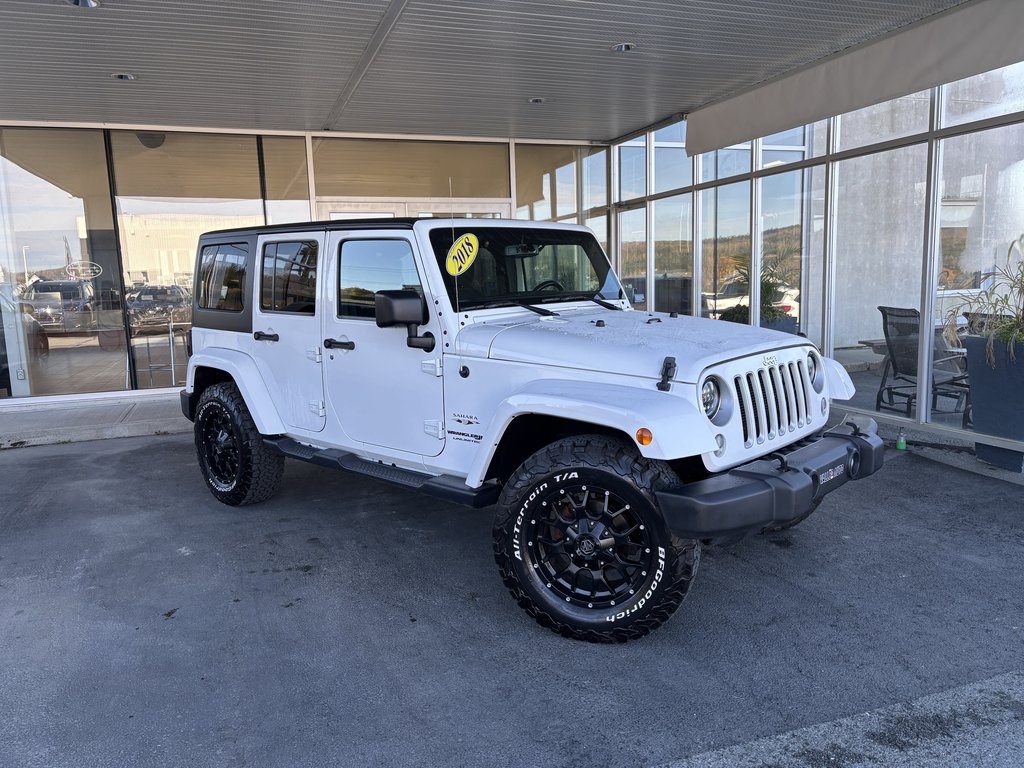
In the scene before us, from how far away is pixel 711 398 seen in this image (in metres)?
3.41

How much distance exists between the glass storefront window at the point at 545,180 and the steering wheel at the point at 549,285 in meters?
7.20

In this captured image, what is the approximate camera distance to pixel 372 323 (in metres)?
4.36

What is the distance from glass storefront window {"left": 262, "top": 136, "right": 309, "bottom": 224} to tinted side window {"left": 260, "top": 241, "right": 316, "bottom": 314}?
5.65m

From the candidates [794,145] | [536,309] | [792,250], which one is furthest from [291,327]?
[794,145]

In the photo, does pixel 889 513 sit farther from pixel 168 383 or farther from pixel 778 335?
pixel 168 383

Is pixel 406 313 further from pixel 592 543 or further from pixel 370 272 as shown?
pixel 592 543

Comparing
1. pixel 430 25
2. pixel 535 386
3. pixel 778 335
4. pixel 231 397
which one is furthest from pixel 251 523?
pixel 430 25

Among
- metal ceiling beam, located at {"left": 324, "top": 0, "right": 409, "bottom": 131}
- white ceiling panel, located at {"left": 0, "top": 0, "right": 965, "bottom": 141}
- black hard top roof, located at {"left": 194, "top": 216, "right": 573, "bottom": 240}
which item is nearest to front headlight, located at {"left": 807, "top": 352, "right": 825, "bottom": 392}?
black hard top roof, located at {"left": 194, "top": 216, "right": 573, "bottom": 240}

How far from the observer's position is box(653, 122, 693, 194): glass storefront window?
32.9 ft

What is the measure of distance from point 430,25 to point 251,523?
4.12 meters

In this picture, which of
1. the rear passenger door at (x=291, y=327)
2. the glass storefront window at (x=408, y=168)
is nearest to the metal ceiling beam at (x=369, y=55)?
the glass storefront window at (x=408, y=168)

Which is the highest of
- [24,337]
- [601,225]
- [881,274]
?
A: [601,225]

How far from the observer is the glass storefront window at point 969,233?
241 inches

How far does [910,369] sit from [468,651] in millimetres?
5413
